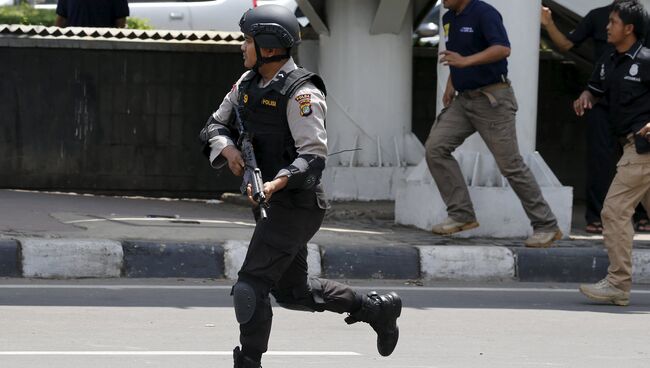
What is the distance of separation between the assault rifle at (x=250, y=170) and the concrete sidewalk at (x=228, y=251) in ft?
10.7

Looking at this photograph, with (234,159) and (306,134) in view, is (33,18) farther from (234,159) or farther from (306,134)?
(306,134)

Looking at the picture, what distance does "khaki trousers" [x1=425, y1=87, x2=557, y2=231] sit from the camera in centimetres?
909

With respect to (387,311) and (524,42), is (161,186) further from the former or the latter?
(387,311)

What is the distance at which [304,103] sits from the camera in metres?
5.39

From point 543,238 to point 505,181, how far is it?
2.64 feet

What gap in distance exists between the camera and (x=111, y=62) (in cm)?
1214

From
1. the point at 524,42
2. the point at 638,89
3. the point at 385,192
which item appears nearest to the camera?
the point at 638,89

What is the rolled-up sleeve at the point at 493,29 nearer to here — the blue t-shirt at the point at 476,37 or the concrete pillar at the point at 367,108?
the blue t-shirt at the point at 476,37

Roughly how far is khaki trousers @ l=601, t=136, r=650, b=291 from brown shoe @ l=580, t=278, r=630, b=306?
149 millimetres

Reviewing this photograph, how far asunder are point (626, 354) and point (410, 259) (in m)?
2.65

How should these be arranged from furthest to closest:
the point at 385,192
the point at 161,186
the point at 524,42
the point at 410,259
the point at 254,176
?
1. the point at 161,186
2. the point at 385,192
3. the point at 524,42
4. the point at 410,259
5. the point at 254,176

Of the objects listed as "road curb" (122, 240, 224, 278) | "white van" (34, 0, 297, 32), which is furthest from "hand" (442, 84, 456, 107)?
"white van" (34, 0, 297, 32)

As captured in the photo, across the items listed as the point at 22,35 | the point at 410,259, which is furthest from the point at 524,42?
the point at 22,35

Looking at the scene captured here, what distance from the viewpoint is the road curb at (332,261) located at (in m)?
8.55
